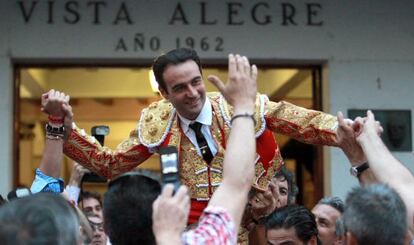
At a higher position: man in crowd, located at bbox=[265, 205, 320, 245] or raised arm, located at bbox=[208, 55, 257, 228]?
raised arm, located at bbox=[208, 55, 257, 228]

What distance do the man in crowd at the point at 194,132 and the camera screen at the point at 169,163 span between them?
72.9 inches

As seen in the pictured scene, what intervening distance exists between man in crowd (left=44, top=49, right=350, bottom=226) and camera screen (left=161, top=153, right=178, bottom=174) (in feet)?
6.08

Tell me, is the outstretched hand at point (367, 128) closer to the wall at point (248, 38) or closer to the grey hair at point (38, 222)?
the grey hair at point (38, 222)

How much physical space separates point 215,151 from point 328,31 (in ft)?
14.9

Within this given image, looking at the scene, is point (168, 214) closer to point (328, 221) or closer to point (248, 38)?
point (328, 221)

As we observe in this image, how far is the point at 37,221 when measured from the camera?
10.7 feet

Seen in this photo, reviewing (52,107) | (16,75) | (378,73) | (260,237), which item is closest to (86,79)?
(16,75)

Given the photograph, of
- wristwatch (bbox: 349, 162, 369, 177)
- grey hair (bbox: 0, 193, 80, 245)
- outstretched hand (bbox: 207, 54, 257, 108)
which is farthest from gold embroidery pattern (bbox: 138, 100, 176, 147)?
grey hair (bbox: 0, 193, 80, 245)

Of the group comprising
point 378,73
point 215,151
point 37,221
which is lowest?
point 37,221

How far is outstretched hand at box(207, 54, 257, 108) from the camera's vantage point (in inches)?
159

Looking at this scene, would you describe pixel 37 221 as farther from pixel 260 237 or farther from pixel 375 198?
pixel 260 237

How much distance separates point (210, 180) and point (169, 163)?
2.13m

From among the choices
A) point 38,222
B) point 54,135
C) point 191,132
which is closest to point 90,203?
point 191,132

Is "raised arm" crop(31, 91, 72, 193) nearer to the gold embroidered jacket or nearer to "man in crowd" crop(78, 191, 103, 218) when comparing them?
the gold embroidered jacket
